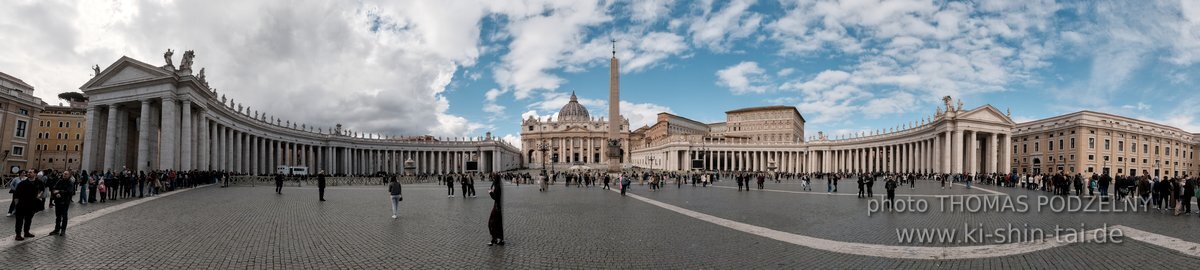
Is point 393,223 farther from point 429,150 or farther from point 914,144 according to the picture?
point 429,150

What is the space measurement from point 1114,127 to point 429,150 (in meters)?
96.6

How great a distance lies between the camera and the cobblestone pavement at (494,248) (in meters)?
7.11

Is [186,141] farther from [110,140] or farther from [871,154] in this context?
[871,154]

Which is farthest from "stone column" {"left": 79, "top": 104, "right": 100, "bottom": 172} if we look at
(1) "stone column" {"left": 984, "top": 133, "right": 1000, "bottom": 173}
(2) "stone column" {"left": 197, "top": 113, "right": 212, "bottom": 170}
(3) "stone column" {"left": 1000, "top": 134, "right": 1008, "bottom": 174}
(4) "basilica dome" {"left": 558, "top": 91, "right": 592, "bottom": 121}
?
(4) "basilica dome" {"left": 558, "top": 91, "right": 592, "bottom": 121}

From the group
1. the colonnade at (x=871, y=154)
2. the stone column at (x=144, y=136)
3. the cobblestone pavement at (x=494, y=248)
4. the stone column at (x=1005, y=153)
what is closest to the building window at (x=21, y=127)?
the stone column at (x=144, y=136)

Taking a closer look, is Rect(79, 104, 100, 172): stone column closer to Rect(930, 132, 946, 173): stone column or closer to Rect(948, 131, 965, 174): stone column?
Rect(948, 131, 965, 174): stone column

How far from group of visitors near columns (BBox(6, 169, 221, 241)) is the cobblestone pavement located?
538 millimetres

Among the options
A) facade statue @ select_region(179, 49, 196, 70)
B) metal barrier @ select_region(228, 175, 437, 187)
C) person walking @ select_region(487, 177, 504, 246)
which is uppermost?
facade statue @ select_region(179, 49, 196, 70)

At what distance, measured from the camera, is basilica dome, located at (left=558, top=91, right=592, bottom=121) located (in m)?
132

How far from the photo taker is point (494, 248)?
8180 mm

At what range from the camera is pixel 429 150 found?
8888 cm

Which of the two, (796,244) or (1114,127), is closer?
(796,244)

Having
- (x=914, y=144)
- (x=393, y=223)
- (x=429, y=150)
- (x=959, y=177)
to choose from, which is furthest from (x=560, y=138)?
(x=393, y=223)

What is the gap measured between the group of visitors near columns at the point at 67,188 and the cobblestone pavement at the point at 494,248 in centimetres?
54
